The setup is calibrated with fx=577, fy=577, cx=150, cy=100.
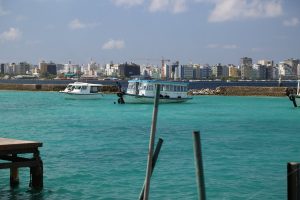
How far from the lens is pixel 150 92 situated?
2886 inches

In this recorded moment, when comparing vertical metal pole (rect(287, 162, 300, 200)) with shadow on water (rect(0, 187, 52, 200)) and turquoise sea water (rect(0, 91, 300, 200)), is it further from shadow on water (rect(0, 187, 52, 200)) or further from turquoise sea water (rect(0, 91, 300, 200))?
shadow on water (rect(0, 187, 52, 200))

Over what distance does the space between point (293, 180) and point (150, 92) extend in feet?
210

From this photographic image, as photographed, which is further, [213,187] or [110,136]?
[110,136]

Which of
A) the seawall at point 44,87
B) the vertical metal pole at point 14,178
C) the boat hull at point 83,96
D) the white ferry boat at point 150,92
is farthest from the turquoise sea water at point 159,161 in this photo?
the seawall at point 44,87

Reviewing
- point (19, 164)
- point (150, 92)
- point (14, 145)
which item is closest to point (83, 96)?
point (150, 92)

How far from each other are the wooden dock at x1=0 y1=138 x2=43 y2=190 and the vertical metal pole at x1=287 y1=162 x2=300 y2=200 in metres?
8.11

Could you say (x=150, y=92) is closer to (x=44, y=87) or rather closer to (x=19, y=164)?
(x=19, y=164)

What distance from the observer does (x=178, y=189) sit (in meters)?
17.3

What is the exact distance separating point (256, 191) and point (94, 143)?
1340cm

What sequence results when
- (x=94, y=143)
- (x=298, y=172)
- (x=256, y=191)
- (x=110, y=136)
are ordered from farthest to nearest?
(x=110, y=136) → (x=94, y=143) → (x=256, y=191) → (x=298, y=172)

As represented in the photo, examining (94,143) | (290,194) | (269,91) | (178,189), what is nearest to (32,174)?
(178,189)

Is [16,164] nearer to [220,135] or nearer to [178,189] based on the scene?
[178,189]

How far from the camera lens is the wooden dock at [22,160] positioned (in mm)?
15188

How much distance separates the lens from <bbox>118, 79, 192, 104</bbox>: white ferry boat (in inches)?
2867
